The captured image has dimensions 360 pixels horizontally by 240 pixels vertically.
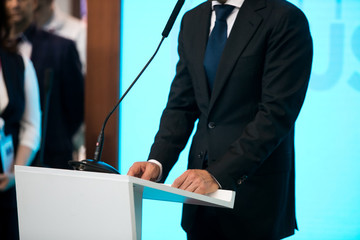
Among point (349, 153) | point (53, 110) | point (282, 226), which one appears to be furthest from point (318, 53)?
point (53, 110)

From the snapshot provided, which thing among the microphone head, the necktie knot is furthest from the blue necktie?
the microphone head

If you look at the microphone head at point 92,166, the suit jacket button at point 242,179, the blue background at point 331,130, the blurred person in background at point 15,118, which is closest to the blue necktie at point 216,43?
the suit jacket button at point 242,179

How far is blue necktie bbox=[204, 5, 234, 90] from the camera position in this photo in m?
1.53

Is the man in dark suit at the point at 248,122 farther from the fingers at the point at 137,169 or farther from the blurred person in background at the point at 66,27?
the blurred person in background at the point at 66,27

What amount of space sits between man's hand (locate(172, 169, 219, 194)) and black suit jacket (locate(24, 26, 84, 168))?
1726 millimetres

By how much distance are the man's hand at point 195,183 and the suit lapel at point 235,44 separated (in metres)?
0.30

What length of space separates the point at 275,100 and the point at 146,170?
1.41 ft

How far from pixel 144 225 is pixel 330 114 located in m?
1.13

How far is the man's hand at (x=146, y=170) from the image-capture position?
1.37 meters

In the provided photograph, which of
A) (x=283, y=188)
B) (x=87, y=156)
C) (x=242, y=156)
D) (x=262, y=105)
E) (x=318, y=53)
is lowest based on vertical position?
(x=87, y=156)

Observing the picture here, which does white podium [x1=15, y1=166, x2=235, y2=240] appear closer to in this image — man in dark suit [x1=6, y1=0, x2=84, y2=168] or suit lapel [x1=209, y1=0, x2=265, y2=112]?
suit lapel [x1=209, y1=0, x2=265, y2=112]

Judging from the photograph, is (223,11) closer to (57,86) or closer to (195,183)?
(195,183)

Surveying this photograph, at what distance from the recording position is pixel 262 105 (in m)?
1.43

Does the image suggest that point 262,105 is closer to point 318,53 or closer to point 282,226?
point 282,226
